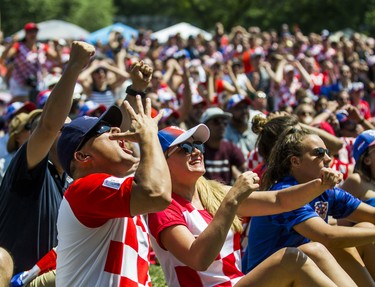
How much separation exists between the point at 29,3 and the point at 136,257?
42.1 meters

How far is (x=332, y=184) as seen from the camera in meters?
4.38

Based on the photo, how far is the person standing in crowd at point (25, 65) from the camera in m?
13.1

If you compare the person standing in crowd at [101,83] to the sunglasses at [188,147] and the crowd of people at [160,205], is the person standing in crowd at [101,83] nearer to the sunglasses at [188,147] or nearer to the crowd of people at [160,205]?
the crowd of people at [160,205]

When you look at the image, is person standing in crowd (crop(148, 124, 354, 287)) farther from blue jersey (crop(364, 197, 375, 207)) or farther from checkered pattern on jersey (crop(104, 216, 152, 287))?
blue jersey (crop(364, 197, 375, 207))

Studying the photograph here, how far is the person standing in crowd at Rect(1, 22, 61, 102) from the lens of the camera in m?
13.1

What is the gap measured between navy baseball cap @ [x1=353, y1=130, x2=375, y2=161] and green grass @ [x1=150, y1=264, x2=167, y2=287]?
1.91 m

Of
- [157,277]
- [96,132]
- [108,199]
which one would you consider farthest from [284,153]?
[157,277]

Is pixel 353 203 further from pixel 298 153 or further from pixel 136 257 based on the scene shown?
pixel 136 257

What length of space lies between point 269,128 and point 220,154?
10.6 feet

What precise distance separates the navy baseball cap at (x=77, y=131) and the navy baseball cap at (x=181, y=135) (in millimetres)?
416


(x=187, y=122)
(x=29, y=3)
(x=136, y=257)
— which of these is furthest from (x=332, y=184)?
(x=29, y=3)

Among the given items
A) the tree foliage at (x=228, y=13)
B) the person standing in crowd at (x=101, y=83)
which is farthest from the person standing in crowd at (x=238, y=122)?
the tree foliage at (x=228, y=13)

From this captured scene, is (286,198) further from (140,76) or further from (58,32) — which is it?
(58,32)

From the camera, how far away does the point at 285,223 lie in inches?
192
